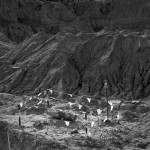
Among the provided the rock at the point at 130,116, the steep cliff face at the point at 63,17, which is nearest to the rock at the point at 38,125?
the rock at the point at 130,116

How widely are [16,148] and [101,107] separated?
1020cm

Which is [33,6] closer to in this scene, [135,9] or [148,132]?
[135,9]

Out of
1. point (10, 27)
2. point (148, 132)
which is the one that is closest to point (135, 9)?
point (10, 27)

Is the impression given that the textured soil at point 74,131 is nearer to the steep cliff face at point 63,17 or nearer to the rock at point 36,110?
the rock at point 36,110

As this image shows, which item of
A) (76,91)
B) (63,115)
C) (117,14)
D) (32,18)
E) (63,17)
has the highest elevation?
(117,14)

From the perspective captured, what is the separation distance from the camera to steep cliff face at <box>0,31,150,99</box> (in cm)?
3447

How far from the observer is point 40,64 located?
37844mm

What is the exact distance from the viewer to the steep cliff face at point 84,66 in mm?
34469

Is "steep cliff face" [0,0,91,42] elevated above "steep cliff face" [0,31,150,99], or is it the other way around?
"steep cliff face" [0,0,91,42]

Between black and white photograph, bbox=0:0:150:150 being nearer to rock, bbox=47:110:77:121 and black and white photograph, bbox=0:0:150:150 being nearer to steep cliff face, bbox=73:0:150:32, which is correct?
rock, bbox=47:110:77:121

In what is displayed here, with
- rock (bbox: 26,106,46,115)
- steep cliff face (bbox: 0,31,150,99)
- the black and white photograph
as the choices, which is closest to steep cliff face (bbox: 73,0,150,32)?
the black and white photograph

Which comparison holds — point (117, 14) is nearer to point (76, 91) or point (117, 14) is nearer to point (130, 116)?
point (76, 91)

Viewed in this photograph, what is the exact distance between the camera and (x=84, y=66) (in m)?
37.9

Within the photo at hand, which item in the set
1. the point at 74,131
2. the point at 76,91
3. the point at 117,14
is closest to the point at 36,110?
the point at 74,131
